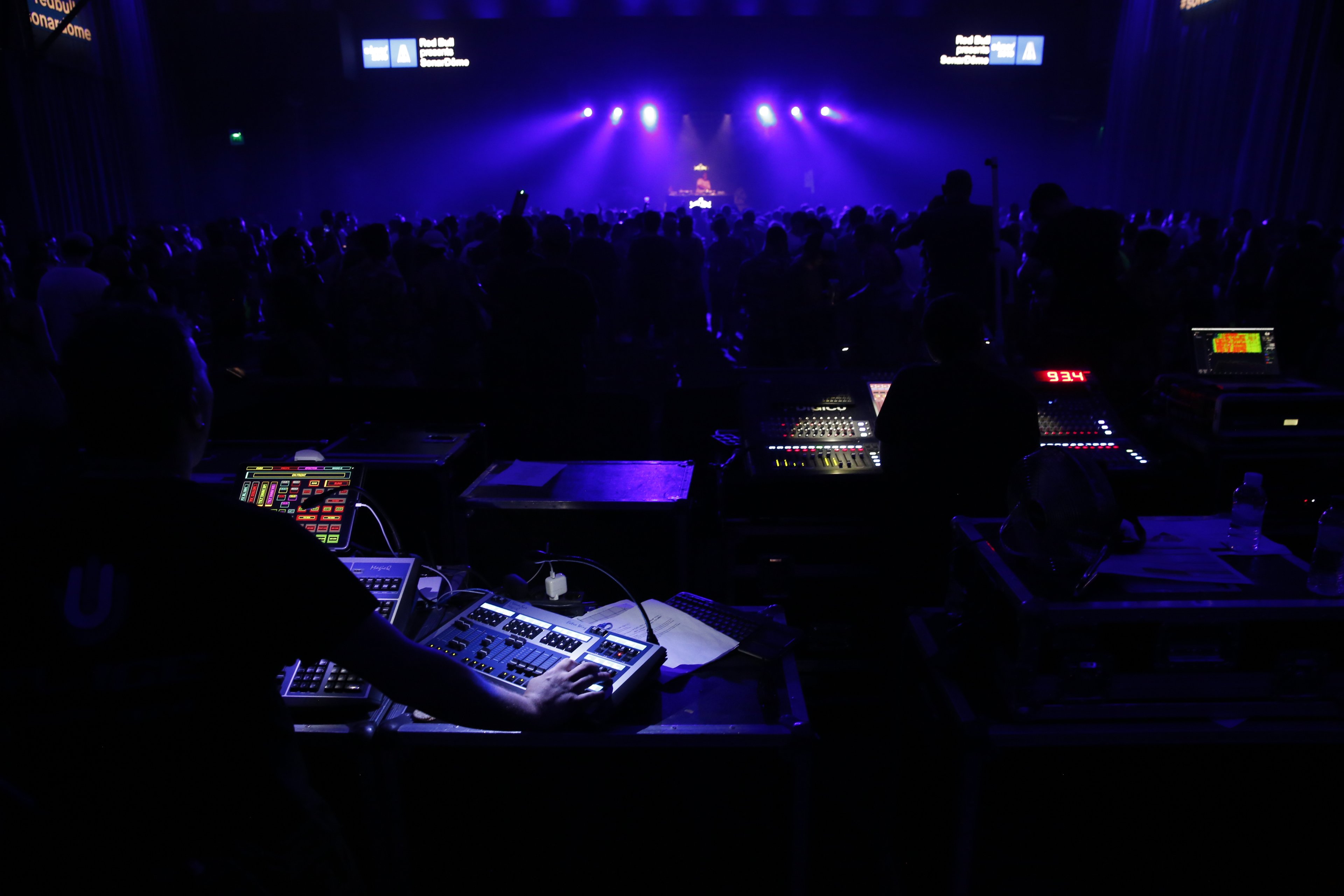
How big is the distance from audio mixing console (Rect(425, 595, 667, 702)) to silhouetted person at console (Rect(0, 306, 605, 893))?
49cm

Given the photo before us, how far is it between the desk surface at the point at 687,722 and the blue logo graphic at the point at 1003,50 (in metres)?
13.9

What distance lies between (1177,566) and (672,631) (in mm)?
1111

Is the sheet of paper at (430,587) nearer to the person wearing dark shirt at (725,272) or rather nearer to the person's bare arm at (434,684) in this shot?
the person's bare arm at (434,684)

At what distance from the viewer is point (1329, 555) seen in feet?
5.68

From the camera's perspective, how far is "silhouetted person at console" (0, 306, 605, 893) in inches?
43.5

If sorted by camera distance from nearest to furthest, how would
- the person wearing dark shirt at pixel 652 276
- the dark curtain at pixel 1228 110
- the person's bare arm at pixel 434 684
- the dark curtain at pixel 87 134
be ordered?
1. the person's bare arm at pixel 434 684
2. the person wearing dark shirt at pixel 652 276
3. the dark curtain at pixel 1228 110
4. the dark curtain at pixel 87 134

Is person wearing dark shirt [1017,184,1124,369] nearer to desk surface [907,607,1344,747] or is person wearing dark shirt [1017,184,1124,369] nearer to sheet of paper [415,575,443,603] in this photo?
desk surface [907,607,1344,747]

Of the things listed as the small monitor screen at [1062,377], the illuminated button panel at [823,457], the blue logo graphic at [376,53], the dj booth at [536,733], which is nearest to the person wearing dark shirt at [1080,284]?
the small monitor screen at [1062,377]

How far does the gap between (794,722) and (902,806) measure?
717 millimetres

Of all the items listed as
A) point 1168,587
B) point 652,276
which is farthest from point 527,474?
point 652,276

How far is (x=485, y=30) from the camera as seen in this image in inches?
567

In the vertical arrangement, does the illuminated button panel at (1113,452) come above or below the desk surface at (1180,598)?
below

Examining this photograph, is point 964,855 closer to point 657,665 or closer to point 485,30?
point 657,665

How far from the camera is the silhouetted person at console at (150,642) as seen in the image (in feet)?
3.63
